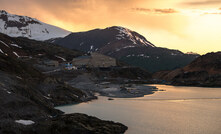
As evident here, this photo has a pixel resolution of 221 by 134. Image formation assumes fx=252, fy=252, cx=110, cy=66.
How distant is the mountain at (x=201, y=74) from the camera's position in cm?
13650

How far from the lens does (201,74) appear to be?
15138 cm

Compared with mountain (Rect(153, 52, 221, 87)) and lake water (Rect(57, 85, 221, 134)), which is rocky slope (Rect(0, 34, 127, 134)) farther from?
mountain (Rect(153, 52, 221, 87))

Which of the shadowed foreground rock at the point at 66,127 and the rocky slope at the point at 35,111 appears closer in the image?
the shadowed foreground rock at the point at 66,127

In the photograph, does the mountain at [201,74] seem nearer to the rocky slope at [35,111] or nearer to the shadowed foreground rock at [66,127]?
the rocky slope at [35,111]

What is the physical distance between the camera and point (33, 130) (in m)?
30.2

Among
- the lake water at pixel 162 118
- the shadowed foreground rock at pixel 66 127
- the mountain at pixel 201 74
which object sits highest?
the mountain at pixel 201 74

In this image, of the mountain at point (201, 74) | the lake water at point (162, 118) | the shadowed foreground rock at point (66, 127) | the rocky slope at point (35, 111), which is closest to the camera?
the shadowed foreground rock at point (66, 127)

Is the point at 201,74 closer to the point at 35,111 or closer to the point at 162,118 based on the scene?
the point at 162,118

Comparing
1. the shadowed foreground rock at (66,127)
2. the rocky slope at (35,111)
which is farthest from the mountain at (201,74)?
the shadowed foreground rock at (66,127)

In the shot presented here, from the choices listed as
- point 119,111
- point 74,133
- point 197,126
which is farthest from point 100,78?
point 74,133

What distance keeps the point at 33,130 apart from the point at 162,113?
30.0 metres

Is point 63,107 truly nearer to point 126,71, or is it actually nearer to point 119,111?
point 119,111

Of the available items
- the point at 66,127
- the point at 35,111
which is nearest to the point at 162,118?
the point at 66,127

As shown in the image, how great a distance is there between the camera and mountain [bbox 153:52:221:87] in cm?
13650
